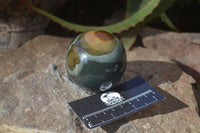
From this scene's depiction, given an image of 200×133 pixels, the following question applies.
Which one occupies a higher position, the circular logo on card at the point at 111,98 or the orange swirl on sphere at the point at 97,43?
the orange swirl on sphere at the point at 97,43

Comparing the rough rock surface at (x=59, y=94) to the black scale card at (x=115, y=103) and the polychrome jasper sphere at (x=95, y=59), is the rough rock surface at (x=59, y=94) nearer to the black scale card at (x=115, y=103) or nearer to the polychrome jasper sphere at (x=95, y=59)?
the black scale card at (x=115, y=103)

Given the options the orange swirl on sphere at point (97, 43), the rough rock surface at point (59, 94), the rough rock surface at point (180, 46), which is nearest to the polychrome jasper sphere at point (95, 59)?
the orange swirl on sphere at point (97, 43)

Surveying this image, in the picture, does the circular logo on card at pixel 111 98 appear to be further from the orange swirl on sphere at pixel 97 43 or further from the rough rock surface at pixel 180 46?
the rough rock surface at pixel 180 46

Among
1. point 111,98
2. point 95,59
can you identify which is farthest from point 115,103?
point 95,59

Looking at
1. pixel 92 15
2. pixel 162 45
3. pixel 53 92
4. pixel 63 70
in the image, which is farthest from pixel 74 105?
pixel 92 15

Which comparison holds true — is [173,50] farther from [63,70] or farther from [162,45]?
[63,70]

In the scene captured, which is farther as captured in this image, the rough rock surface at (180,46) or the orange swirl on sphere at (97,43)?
the rough rock surface at (180,46)

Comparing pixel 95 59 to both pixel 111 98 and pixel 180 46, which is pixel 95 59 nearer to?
pixel 111 98
